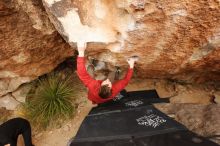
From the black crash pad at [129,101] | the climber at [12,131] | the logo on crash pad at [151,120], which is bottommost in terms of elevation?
the climber at [12,131]

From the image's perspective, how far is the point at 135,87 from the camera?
6531 millimetres

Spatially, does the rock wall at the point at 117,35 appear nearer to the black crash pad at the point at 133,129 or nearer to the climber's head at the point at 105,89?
the climber's head at the point at 105,89

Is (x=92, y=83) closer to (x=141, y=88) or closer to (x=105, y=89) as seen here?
(x=105, y=89)

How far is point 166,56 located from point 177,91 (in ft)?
4.81

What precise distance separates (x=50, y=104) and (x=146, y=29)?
8.55 ft

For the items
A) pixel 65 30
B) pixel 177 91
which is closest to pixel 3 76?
pixel 65 30

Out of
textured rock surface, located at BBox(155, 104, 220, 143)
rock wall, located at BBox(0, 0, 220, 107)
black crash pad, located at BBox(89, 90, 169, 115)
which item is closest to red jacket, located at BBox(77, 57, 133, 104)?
black crash pad, located at BBox(89, 90, 169, 115)

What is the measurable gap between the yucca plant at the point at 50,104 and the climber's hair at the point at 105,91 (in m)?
1.28

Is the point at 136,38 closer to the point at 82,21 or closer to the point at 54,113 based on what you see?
the point at 82,21

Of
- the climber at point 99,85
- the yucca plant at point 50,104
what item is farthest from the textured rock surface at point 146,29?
the yucca plant at point 50,104

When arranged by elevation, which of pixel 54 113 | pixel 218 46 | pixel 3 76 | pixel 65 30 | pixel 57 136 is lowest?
pixel 57 136

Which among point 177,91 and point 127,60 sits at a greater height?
point 127,60

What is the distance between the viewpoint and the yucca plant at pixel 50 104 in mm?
6270

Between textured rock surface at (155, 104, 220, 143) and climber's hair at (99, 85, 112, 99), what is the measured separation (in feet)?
2.57
